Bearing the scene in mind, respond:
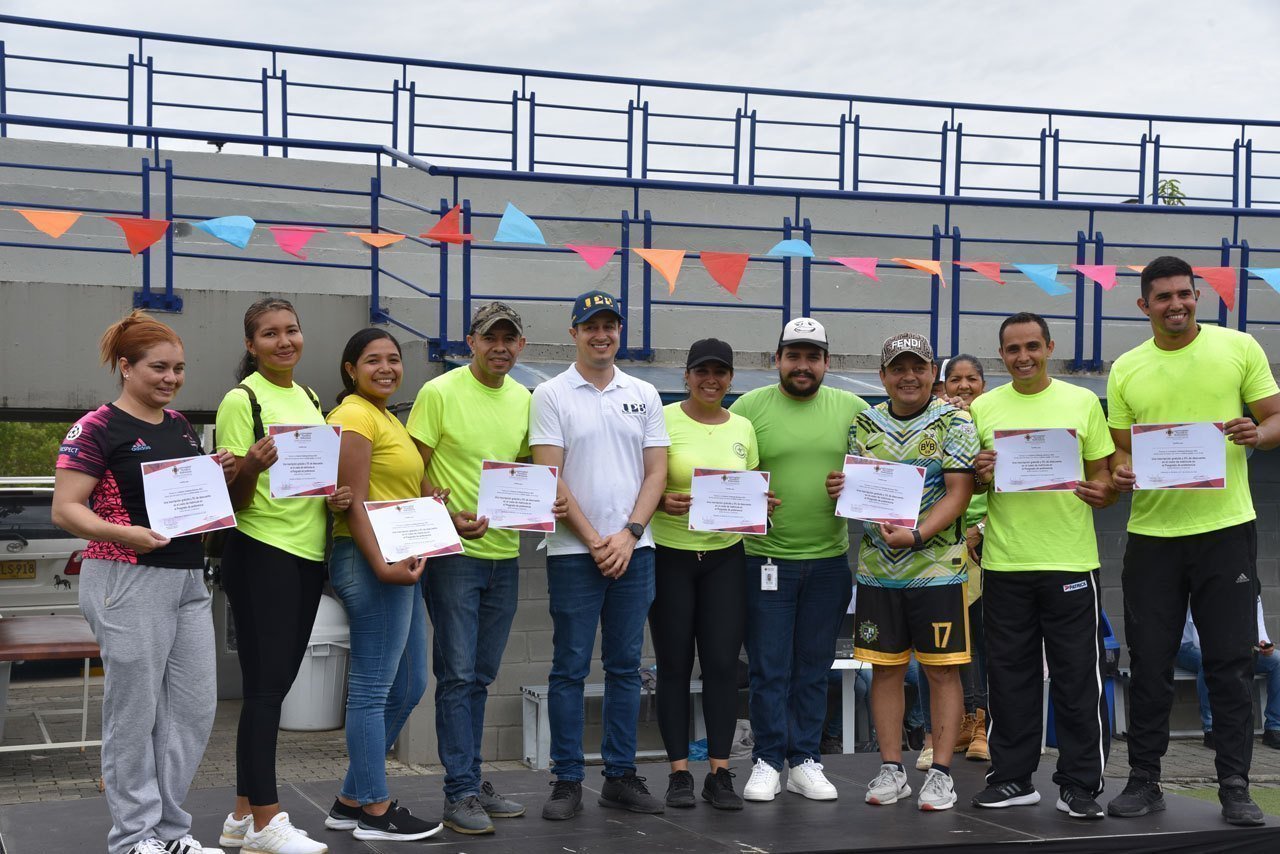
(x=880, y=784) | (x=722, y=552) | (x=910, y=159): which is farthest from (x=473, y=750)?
(x=910, y=159)

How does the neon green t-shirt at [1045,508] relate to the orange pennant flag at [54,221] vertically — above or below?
below

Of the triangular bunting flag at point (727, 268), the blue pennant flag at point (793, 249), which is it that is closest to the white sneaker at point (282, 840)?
the triangular bunting flag at point (727, 268)

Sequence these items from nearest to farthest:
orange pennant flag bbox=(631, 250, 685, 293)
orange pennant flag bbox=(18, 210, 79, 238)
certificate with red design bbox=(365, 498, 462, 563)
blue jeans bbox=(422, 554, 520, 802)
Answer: certificate with red design bbox=(365, 498, 462, 563), blue jeans bbox=(422, 554, 520, 802), orange pennant flag bbox=(18, 210, 79, 238), orange pennant flag bbox=(631, 250, 685, 293)

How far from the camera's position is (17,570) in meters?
12.1

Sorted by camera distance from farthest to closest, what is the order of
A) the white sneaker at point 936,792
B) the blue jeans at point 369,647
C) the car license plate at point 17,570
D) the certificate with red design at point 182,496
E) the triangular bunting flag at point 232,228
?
the car license plate at point 17,570
the triangular bunting flag at point 232,228
the white sneaker at point 936,792
the blue jeans at point 369,647
the certificate with red design at point 182,496

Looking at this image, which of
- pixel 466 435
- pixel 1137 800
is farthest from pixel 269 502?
pixel 1137 800

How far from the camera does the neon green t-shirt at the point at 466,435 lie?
16.9ft

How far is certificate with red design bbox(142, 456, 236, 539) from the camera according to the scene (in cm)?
438

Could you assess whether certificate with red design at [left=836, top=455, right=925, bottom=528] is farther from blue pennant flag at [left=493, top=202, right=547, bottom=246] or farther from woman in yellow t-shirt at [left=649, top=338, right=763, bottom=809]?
blue pennant flag at [left=493, top=202, right=547, bottom=246]

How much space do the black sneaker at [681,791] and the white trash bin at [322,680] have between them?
14.2 feet

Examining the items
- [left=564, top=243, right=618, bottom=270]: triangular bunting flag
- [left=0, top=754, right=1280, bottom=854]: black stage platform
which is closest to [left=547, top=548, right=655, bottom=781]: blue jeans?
[left=0, top=754, right=1280, bottom=854]: black stage platform

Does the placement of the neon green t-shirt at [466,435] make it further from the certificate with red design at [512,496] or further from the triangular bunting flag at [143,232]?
the triangular bunting flag at [143,232]

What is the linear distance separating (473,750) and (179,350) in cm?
191

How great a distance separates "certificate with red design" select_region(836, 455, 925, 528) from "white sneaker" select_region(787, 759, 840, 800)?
1218 mm
